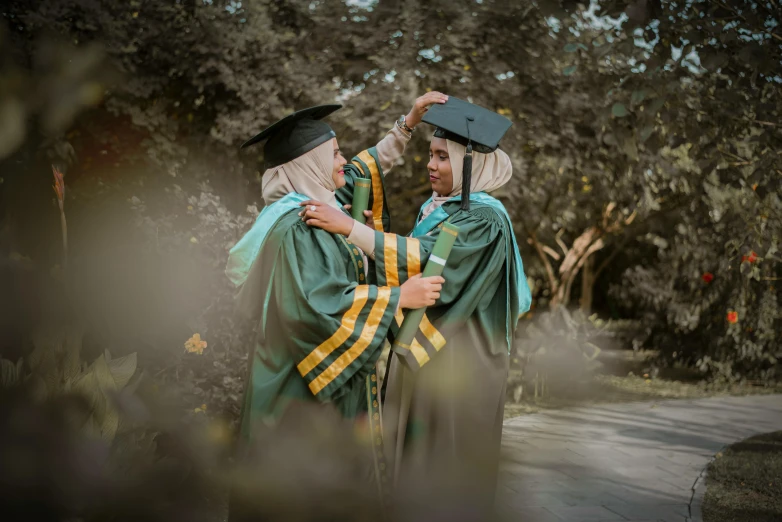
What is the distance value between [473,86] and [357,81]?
1.16m

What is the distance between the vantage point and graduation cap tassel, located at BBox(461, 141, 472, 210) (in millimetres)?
3025

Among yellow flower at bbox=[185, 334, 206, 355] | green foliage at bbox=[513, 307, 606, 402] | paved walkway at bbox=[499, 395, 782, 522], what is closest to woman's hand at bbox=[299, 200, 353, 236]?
paved walkway at bbox=[499, 395, 782, 522]

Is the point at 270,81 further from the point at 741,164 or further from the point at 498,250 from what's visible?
the point at 498,250

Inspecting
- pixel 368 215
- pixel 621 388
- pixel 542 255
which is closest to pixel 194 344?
pixel 368 215

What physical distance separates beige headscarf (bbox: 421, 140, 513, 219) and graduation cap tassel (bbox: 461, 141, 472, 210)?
71 millimetres

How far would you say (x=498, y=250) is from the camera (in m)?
3.02

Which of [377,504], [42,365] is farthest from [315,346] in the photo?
[42,365]

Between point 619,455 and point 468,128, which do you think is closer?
point 468,128

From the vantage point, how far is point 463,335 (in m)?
3.07

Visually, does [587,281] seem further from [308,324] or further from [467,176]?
[308,324]

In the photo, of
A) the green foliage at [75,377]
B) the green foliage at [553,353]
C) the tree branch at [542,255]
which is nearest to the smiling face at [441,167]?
the green foliage at [75,377]

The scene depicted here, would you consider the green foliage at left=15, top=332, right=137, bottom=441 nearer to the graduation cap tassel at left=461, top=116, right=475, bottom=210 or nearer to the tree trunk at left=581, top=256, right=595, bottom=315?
the graduation cap tassel at left=461, top=116, right=475, bottom=210

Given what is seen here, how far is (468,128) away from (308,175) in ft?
2.09

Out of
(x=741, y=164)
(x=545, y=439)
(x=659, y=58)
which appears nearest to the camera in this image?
(x=659, y=58)
